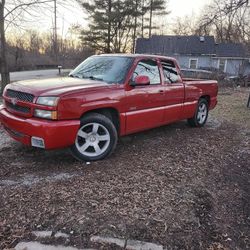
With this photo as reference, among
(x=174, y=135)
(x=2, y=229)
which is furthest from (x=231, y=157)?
(x=2, y=229)

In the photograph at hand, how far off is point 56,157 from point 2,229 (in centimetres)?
200

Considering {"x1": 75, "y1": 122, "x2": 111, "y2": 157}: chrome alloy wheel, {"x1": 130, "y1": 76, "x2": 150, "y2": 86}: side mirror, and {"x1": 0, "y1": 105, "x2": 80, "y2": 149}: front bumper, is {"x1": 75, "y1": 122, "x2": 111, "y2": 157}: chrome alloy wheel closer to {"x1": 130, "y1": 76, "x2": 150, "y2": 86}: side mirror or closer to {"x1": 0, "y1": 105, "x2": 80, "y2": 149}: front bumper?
{"x1": 0, "y1": 105, "x2": 80, "y2": 149}: front bumper

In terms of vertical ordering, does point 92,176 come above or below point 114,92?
below

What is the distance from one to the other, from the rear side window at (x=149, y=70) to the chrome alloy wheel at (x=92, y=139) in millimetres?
1270

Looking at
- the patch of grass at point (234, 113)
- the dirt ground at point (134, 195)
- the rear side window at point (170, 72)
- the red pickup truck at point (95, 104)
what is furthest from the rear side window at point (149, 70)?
the patch of grass at point (234, 113)

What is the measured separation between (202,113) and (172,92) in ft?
6.21

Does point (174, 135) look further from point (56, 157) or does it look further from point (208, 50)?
point (208, 50)

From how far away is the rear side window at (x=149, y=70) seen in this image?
5598 millimetres

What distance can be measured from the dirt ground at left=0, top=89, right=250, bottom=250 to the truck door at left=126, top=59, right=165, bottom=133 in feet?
1.63

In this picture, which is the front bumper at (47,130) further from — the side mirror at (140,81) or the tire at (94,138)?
the side mirror at (140,81)

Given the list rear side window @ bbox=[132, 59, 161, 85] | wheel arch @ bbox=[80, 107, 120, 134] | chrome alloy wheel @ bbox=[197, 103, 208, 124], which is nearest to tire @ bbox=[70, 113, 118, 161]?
wheel arch @ bbox=[80, 107, 120, 134]

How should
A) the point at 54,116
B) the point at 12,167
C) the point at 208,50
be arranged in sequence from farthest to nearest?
the point at 208,50
the point at 12,167
the point at 54,116

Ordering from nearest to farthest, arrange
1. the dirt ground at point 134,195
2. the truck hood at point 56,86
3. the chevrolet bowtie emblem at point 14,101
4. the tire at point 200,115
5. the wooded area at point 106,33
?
1. the dirt ground at point 134,195
2. the truck hood at point 56,86
3. the chevrolet bowtie emblem at point 14,101
4. the tire at point 200,115
5. the wooded area at point 106,33

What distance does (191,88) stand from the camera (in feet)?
23.0
